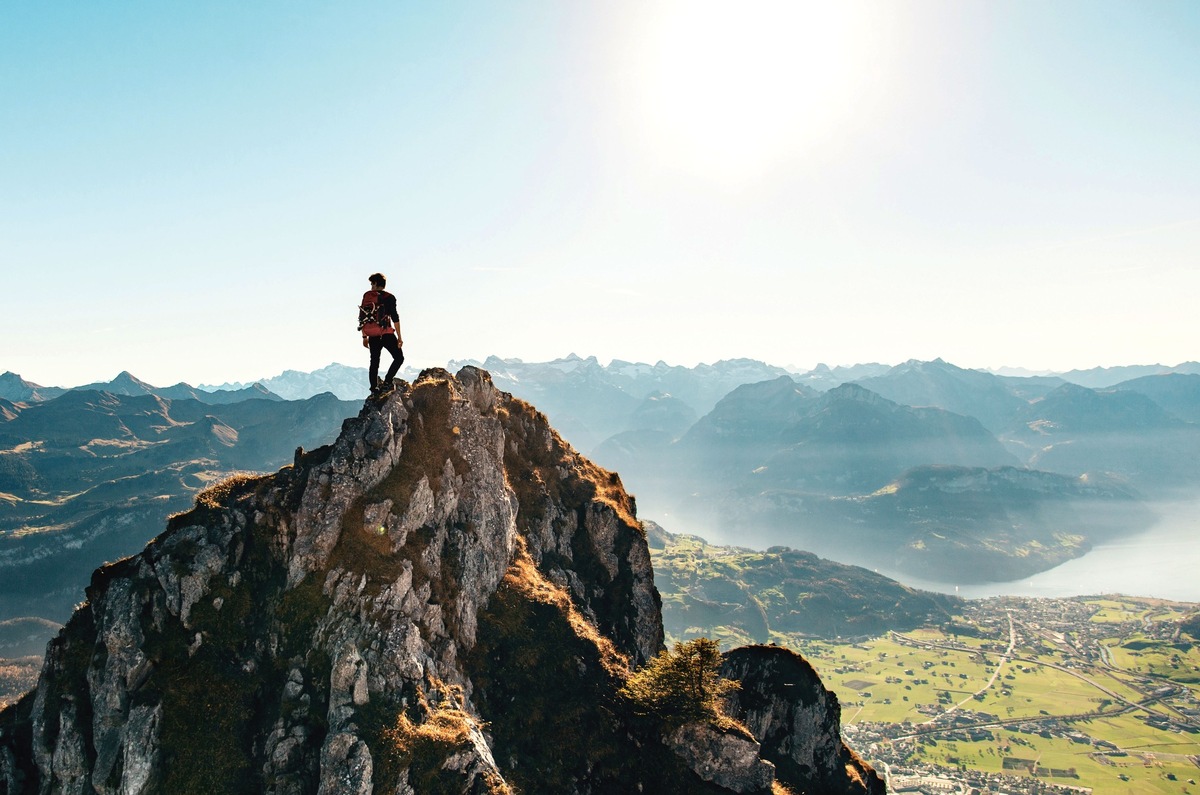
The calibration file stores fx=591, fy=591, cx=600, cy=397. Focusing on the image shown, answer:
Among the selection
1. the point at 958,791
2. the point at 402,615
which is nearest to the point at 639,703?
the point at 402,615

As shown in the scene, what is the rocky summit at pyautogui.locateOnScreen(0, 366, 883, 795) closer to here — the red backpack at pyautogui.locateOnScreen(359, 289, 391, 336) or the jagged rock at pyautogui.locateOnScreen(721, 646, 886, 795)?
the jagged rock at pyautogui.locateOnScreen(721, 646, 886, 795)

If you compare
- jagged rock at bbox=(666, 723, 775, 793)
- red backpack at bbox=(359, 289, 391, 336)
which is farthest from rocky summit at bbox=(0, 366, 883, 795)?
red backpack at bbox=(359, 289, 391, 336)

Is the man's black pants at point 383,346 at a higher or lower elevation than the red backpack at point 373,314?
lower

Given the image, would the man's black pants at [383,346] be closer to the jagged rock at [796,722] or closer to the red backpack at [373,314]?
the red backpack at [373,314]

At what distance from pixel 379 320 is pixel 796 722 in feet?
182

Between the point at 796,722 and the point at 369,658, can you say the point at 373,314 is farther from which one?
the point at 796,722

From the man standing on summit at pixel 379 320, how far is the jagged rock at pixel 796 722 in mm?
44708

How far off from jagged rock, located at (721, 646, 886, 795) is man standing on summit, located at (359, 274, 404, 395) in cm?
4471

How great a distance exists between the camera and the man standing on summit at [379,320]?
135ft

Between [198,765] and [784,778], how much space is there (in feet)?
156

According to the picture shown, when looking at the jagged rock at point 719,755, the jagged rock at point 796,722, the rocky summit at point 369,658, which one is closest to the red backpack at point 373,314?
the rocky summit at point 369,658

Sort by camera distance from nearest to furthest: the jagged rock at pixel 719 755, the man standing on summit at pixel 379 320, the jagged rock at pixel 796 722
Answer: the man standing on summit at pixel 379 320, the jagged rock at pixel 719 755, the jagged rock at pixel 796 722

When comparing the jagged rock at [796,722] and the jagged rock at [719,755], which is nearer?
the jagged rock at [719,755]

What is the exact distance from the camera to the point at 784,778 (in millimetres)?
54969
